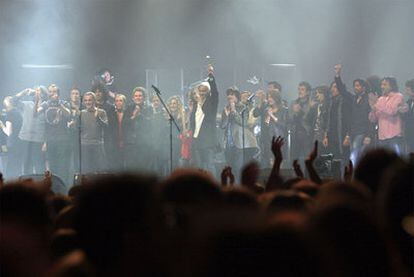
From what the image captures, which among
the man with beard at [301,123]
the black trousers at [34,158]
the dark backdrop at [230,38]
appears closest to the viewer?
the black trousers at [34,158]

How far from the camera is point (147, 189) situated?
250cm

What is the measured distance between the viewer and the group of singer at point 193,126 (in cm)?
1650

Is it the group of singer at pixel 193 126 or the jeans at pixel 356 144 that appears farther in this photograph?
the jeans at pixel 356 144

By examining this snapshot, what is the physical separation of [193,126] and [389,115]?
4135 millimetres

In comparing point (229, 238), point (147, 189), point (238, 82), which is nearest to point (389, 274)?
point (229, 238)

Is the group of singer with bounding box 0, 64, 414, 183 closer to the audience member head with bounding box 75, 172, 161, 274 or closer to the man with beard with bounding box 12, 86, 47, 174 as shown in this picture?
the man with beard with bounding box 12, 86, 47, 174

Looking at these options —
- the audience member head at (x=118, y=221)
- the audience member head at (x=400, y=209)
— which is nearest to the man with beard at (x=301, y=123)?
the audience member head at (x=400, y=209)

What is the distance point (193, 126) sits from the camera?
17078 mm

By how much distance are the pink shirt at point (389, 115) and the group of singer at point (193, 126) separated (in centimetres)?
2

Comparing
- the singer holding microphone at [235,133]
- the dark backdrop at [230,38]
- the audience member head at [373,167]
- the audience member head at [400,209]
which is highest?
the dark backdrop at [230,38]

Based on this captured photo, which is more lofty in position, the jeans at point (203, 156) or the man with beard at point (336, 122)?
the man with beard at point (336, 122)

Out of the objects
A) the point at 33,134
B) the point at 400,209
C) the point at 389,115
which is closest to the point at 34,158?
the point at 33,134

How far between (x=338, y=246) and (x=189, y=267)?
47 cm

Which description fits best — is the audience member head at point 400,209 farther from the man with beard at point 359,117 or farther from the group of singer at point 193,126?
the man with beard at point 359,117
